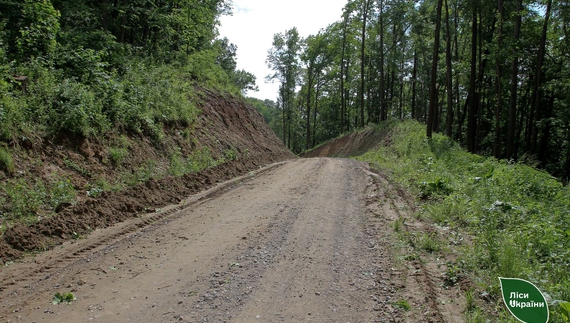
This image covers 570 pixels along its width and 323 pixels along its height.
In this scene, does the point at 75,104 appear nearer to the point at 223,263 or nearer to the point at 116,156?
the point at 116,156

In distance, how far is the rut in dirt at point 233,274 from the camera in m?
4.51

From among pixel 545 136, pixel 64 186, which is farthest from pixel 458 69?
pixel 64 186

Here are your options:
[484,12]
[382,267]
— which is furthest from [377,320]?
[484,12]

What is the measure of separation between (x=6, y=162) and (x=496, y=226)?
33.3 feet

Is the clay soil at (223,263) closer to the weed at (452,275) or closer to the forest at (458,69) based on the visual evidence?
the weed at (452,275)

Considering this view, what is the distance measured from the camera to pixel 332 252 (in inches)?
250

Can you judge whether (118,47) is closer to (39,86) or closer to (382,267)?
(39,86)

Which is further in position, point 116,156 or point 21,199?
point 116,156

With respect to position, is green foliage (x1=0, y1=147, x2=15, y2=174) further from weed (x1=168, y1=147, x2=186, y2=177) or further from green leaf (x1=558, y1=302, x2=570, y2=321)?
green leaf (x1=558, y1=302, x2=570, y2=321)

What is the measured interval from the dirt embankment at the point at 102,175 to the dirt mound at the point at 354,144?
16.2 meters

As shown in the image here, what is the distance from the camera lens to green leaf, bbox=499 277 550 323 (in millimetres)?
2596

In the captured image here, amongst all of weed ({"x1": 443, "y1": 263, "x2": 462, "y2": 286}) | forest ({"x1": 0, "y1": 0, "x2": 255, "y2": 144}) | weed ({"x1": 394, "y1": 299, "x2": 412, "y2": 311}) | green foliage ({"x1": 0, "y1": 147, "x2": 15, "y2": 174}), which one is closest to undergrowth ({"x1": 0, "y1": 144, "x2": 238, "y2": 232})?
green foliage ({"x1": 0, "y1": 147, "x2": 15, "y2": 174})

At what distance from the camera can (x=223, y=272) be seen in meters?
5.61

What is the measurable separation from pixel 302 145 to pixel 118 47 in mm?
52655
